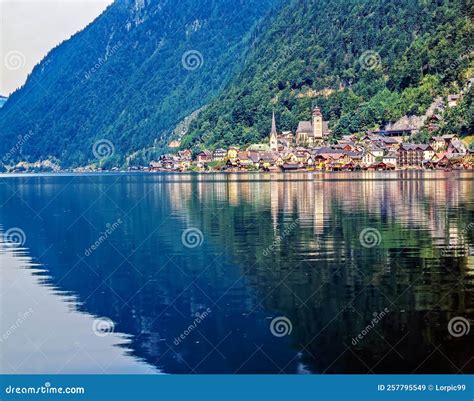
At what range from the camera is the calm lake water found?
1614 cm

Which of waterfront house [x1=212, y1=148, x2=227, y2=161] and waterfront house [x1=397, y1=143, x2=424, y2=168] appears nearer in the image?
waterfront house [x1=397, y1=143, x2=424, y2=168]

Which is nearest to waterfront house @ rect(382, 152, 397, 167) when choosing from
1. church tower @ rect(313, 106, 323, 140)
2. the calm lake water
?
church tower @ rect(313, 106, 323, 140)

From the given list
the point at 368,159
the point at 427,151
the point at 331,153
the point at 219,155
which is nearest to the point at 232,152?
the point at 219,155

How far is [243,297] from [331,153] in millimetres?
131183

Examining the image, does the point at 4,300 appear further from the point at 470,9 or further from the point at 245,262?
the point at 470,9

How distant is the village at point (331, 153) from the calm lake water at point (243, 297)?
92897mm

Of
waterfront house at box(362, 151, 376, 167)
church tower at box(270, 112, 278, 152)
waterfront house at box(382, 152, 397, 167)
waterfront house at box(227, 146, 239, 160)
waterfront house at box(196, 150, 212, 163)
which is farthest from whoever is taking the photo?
waterfront house at box(196, 150, 212, 163)

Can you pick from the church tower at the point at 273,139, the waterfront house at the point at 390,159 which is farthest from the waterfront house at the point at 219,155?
the waterfront house at the point at 390,159

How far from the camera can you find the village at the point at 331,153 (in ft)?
426

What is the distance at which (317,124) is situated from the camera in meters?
180

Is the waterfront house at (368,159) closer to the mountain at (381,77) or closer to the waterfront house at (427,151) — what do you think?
the waterfront house at (427,151)

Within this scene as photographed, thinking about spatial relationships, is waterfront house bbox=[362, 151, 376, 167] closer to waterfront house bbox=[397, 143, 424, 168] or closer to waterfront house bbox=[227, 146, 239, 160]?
waterfront house bbox=[397, 143, 424, 168]

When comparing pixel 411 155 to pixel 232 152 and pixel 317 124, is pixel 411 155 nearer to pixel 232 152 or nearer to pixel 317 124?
pixel 317 124

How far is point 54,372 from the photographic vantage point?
52.8 ft
